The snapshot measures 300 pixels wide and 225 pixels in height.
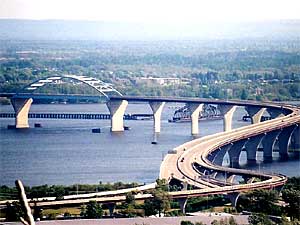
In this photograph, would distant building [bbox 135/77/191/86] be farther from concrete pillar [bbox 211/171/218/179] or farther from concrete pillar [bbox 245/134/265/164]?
concrete pillar [bbox 211/171/218/179]

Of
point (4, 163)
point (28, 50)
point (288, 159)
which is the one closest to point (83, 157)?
point (4, 163)

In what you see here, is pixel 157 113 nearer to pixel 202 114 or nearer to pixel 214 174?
pixel 202 114

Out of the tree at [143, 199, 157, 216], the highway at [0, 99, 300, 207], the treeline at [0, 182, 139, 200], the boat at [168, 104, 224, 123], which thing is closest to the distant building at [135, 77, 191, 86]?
the boat at [168, 104, 224, 123]

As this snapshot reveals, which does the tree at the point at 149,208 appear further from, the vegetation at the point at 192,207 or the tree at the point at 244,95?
the tree at the point at 244,95

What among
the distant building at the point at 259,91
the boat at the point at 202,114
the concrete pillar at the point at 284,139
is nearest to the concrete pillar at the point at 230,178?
the concrete pillar at the point at 284,139

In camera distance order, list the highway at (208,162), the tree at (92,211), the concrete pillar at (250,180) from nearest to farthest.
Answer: the tree at (92,211), the highway at (208,162), the concrete pillar at (250,180)

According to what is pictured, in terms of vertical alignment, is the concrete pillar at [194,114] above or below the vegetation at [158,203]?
→ above
